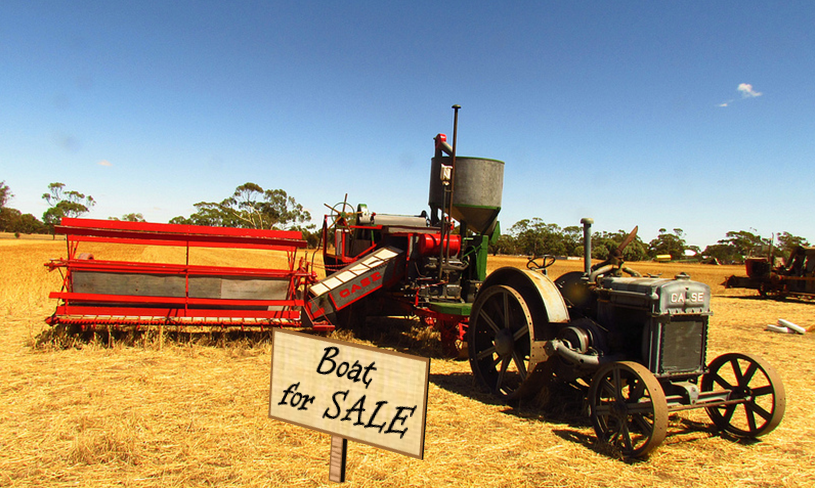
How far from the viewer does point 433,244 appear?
742 cm

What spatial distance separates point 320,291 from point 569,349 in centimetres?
389

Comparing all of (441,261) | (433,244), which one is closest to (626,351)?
(441,261)

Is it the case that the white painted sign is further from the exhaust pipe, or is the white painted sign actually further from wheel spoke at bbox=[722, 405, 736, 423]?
wheel spoke at bbox=[722, 405, 736, 423]

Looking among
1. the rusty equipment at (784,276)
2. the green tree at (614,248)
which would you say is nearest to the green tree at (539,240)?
the green tree at (614,248)

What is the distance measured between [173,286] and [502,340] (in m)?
4.54

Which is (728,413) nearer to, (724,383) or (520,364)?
(724,383)

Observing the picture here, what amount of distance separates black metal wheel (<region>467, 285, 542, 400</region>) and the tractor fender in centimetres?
12

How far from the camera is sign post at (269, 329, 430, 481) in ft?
7.38

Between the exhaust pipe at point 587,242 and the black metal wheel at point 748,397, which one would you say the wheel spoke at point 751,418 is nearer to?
the black metal wheel at point 748,397

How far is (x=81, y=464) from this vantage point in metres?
3.24

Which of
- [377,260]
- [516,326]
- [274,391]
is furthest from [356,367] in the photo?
[377,260]

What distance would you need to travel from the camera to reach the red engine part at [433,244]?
7.41 metres

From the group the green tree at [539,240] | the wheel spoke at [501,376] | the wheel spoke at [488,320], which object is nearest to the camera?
the wheel spoke at [501,376]

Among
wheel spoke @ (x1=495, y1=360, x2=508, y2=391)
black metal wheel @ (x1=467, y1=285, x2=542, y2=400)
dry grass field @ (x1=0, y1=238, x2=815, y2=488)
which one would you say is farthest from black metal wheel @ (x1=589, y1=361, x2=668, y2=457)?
wheel spoke @ (x1=495, y1=360, x2=508, y2=391)
